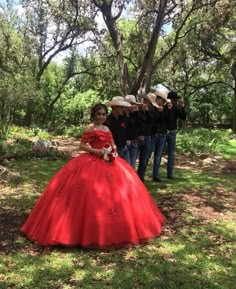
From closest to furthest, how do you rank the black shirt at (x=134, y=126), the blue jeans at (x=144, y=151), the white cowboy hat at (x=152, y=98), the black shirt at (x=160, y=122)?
the black shirt at (x=134, y=126) < the white cowboy hat at (x=152, y=98) < the blue jeans at (x=144, y=151) < the black shirt at (x=160, y=122)

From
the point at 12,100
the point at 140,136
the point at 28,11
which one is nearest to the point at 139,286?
the point at 140,136

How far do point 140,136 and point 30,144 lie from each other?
6.71m

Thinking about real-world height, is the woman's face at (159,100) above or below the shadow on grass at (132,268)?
above

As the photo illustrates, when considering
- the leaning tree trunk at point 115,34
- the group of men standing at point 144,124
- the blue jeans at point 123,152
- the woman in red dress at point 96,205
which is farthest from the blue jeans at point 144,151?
the leaning tree trunk at point 115,34

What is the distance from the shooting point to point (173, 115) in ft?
28.7

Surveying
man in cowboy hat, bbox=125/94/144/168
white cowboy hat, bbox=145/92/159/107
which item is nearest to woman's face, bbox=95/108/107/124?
man in cowboy hat, bbox=125/94/144/168

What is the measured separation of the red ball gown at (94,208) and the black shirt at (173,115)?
11.1ft

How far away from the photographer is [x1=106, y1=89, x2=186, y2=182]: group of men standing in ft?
22.1

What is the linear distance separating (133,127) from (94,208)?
2894mm

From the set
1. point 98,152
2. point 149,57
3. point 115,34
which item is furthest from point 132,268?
point 115,34

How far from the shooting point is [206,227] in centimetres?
585

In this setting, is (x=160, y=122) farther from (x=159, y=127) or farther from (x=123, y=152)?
(x=123, y=152)

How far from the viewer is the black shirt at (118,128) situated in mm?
6699

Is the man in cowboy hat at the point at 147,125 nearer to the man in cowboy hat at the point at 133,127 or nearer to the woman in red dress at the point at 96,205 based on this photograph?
the man in cowboy hat at the point at 133,127
